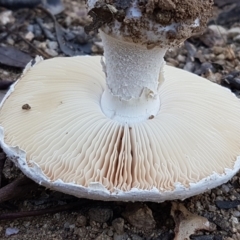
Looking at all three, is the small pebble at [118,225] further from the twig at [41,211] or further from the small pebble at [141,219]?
the twig at [41,211]

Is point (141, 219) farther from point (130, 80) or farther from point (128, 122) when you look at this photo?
point (130, 80)

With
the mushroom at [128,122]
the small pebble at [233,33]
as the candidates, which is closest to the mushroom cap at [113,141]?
the mushroom at [128,122]

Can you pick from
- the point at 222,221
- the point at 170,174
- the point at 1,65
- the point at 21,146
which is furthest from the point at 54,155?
the point at 1,65

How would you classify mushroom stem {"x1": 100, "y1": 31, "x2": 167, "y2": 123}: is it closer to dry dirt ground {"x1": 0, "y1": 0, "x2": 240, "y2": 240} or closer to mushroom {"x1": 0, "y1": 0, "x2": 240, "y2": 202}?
mushroom {"x1": 0, "y1": 0, "x2": 240, "y2": 202}

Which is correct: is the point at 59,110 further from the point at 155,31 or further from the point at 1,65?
the point at 1,65

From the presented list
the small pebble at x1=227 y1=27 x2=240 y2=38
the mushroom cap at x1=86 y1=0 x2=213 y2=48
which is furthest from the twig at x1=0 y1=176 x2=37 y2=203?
the small pebble at x1=227 y1=27 x2=240 y2=38

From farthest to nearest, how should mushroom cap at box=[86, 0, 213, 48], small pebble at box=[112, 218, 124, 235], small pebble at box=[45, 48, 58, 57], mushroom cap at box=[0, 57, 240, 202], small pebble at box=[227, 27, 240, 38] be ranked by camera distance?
1. small pebble at box=[227, 27, 240, 38]
2. small pebble at box=[45, 48, 58, 57]
3. small pebble at box=[112, 218, 124, 235]
4. mushroom cap at box=[0, 57, 240, 202]
5. mushroom cap at box=[86, 0, 213, 48]

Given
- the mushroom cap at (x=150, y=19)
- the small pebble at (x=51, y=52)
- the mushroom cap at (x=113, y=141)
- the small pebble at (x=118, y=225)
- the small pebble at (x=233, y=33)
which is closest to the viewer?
the mushroom cap at (x=150, y=19)

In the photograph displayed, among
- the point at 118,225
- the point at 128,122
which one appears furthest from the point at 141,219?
the point at 128,122
